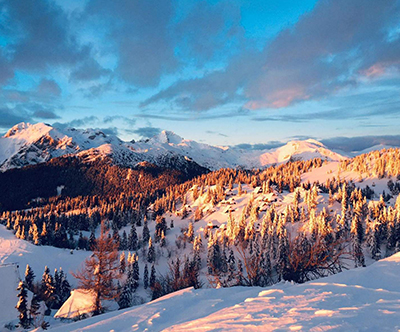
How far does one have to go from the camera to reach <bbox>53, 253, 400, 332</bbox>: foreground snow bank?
6023 mm

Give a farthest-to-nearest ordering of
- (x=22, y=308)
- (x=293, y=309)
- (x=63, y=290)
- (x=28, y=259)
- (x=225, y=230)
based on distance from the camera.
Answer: (x=225, y=230)
(x=28, y=259)
(x=63, y=290)
(x=22, y=308)
(x=293, y=309)

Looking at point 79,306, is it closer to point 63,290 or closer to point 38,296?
point 38,296

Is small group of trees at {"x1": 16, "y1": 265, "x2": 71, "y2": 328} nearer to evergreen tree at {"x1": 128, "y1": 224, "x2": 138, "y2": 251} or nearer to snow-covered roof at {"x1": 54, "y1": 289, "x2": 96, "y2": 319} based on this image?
snow-covered roof at {"x1": 54, "y1": 289, "x2": 96, "y2": 319}

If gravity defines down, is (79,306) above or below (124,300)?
above

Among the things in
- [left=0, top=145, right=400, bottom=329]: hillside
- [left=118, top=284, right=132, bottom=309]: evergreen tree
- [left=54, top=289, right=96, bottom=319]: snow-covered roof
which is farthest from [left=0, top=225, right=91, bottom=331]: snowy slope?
[left=54, top=289, right=96, bottom=319]: snow-covered roof

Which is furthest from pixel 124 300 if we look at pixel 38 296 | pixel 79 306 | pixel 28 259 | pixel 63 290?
pixel 28 259

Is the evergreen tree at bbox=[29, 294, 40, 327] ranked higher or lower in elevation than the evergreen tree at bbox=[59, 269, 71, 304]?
higher

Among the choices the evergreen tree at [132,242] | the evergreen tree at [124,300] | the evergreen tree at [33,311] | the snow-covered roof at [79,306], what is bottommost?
the evergreen tree at [132,242]

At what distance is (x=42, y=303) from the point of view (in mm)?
52500

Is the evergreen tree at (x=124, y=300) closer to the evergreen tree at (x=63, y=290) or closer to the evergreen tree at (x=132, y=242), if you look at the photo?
the evergreen tree at (x=63, y=290)

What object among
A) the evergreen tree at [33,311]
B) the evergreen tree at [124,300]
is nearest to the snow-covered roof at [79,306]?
the evergreen tree at [33,311]

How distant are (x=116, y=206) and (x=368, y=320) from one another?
183 meters

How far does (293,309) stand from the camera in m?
7.15

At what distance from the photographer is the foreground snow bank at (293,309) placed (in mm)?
6023
